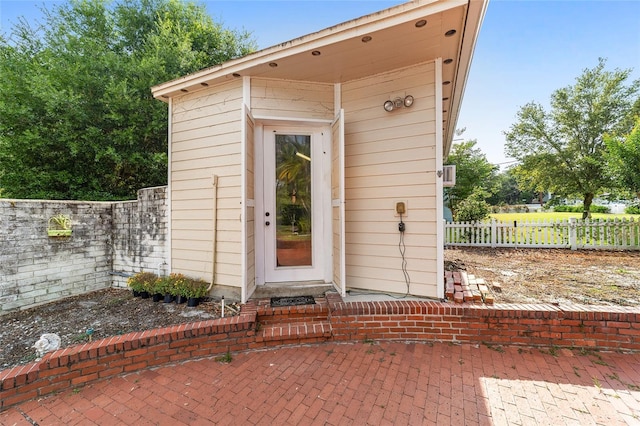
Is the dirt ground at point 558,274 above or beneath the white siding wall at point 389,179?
beneath

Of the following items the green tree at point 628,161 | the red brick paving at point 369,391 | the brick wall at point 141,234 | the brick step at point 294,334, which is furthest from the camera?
the green tree at point 628,161

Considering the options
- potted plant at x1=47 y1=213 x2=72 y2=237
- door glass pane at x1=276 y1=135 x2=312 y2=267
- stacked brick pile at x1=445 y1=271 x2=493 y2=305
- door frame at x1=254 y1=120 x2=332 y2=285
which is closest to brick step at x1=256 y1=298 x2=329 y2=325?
door frame at x1=254 y1=120 x2=332 y2=285

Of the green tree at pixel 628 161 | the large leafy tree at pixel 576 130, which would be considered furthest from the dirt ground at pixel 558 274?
the large leafy tree at pixel 576 130

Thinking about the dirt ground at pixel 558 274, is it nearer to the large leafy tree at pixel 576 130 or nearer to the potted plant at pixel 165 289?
the potted plant at pixel 165 289

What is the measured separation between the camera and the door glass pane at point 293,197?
3785 mm

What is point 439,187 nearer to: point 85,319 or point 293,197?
point 293,197

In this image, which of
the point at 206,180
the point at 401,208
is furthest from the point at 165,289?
the point at 401,208

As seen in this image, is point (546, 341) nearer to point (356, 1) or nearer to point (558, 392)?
point (558, 392)

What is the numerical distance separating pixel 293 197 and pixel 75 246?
372 centimetres

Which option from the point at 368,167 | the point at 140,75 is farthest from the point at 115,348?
the point at 140,75

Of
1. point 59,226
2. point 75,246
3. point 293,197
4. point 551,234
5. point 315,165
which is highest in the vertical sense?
point 315,165

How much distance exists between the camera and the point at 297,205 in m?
3.80

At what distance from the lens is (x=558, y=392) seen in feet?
6.89

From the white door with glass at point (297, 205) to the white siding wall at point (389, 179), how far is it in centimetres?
40
